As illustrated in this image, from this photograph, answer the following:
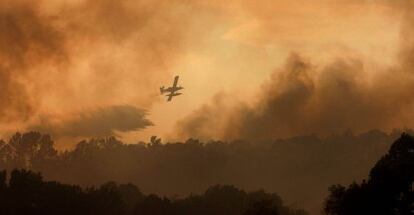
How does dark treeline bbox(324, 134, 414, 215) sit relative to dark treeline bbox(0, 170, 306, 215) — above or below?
below

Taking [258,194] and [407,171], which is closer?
[407,171]

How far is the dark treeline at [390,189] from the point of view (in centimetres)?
6291

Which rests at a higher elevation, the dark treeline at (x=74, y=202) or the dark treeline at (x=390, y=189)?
the dark treeline at (x=74, y=202)

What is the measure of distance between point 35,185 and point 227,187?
49533 millimetres

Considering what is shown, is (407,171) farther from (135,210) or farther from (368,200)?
(135,210)

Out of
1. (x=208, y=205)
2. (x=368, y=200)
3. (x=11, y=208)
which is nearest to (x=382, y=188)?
(x=368, y=200)

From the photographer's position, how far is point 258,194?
164125mm

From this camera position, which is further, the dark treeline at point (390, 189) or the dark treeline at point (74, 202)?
the dark treeline at point (74, 202)

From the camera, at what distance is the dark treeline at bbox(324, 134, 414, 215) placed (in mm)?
62906

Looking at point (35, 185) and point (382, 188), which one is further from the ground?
point (35, 185)

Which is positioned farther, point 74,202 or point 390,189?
point 74,202

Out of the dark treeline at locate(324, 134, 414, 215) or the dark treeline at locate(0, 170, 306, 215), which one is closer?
the dark treeline at locate(324, 134, 414, 215)

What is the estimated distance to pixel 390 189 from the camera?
63.7 metres

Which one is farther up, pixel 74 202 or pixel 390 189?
pixel 74 202
